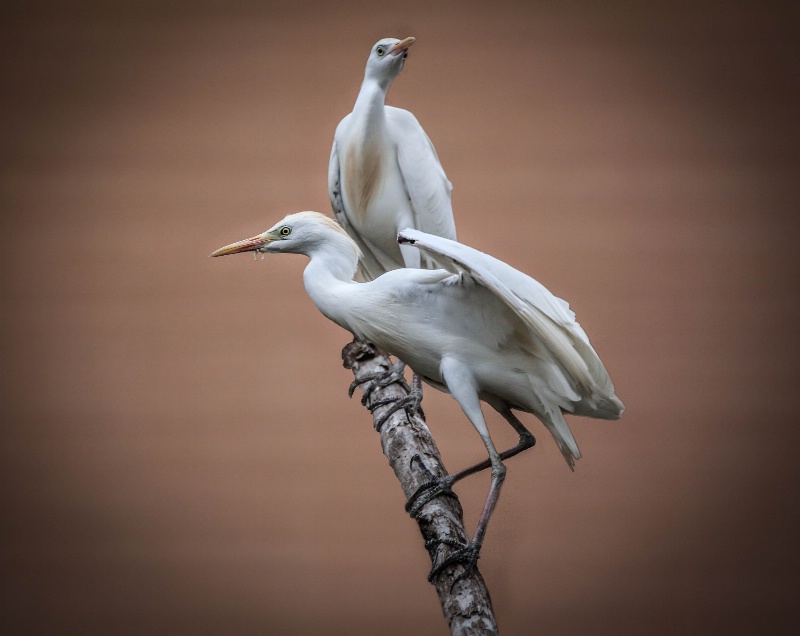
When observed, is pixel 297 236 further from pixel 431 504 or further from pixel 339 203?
pixel 339 203

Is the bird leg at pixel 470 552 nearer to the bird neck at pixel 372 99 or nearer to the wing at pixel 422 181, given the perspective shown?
the wing at pixel 422 181

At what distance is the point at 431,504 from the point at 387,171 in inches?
28.7

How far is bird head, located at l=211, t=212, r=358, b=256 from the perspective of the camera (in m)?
1.29

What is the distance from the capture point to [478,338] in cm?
119

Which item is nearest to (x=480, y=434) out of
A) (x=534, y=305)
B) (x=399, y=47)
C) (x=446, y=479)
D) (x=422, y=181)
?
(x=446, y=479)

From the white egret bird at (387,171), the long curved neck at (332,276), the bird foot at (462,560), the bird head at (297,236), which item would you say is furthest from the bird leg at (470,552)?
the white egret bird at (387,171)

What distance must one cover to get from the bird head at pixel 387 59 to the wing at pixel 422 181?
111 millimetres

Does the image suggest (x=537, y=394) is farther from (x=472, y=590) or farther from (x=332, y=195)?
(x=332, y=195)

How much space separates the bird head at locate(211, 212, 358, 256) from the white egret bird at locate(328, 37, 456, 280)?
1.22 ft

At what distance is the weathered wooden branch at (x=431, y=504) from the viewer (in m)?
1.07

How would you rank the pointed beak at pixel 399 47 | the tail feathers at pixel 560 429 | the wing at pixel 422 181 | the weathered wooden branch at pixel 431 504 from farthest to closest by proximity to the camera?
the wing at pixel 422 181 → the pointed beak at pixel 399 47 → the tail feathers at pixel 560 429 → the weathered wooden branch at pixel 431 504

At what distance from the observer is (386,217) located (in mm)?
1753

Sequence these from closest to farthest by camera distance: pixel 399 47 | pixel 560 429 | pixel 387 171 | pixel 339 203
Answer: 1. pixel 560 429
2. pixel 399 47
3. pixel 387 171
4. pixel 339 203

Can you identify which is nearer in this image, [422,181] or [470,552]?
[470,552]
